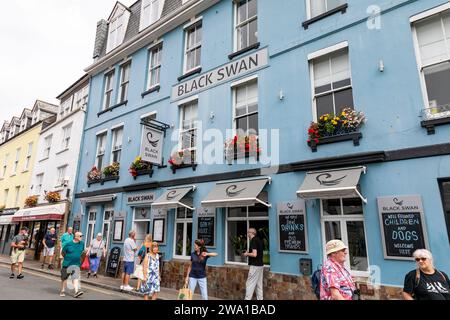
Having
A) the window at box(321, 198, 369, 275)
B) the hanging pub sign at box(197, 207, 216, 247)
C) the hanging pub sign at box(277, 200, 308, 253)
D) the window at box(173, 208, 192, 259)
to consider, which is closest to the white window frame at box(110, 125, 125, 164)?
the window at box(173, 208, 192, 259)

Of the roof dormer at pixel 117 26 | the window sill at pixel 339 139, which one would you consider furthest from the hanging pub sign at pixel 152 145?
the roof dormer at pixel 117 26

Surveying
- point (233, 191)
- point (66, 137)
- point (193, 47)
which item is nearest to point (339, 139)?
point (233, 191)

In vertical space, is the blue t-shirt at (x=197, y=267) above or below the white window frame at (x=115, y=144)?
below

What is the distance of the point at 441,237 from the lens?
6172mm

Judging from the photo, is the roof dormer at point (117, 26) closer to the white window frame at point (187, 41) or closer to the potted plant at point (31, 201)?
the white window frame at point (187, 41)

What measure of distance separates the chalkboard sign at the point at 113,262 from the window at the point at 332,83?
9841 mm

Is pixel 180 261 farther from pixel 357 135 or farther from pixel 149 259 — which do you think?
pixel 357 135

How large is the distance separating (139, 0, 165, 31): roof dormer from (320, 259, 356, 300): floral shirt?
14.9 metres

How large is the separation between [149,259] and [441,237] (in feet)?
21.1

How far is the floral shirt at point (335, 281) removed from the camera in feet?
11.6

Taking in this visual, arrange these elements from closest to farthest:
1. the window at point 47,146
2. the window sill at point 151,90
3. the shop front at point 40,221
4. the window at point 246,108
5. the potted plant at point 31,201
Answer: the window at point 246,108, the window sill at point 151,90, the shop front at point 40,221, the potted plant at point 31,201, the window at point 47,146

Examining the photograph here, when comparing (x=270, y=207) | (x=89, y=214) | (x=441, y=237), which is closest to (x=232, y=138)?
(x=270, y=207)

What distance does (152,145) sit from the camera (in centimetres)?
1197

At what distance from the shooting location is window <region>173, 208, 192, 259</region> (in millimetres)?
10969
